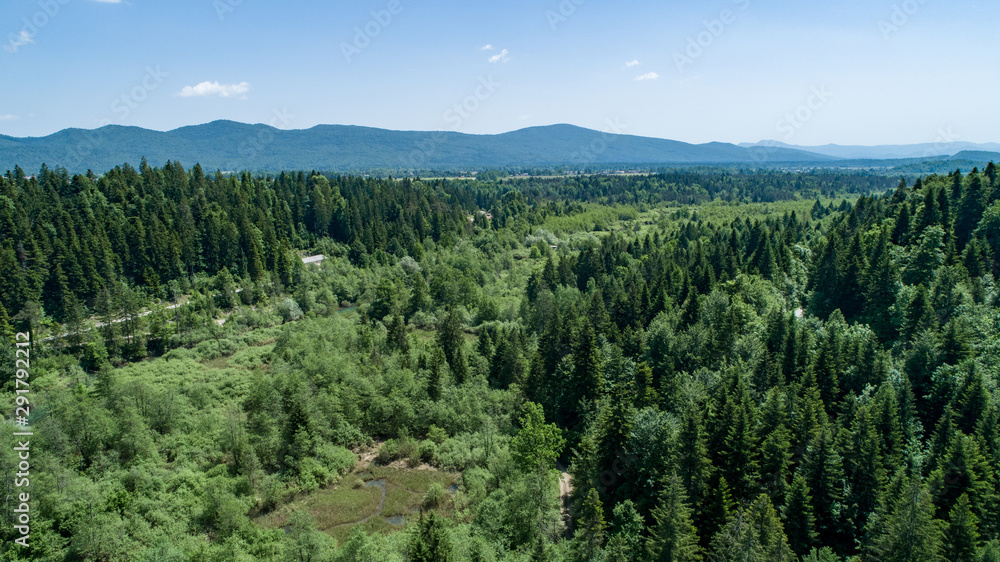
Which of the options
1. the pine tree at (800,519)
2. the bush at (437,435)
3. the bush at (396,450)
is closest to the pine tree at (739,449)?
the pine tree at (800,519)

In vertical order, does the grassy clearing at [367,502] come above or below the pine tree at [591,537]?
below

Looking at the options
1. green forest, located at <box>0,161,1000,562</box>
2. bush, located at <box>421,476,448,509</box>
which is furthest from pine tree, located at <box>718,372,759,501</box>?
bush, located at <box>421,476,448,509</box>

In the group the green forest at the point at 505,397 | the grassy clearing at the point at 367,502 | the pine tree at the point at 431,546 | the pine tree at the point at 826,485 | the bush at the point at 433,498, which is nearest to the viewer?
the pine tree at the point at 431,546

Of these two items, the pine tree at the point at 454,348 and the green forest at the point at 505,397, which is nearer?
the green forest at the point at 505,397

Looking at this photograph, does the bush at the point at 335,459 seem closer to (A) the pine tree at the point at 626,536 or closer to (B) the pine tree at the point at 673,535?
(A) the pine tree at the point at 626,536

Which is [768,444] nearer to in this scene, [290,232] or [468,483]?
[468,483]

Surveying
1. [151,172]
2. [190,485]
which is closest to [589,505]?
[190,485]

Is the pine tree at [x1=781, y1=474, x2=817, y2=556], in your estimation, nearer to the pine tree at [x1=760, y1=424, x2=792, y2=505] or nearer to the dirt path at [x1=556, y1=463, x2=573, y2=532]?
the pine tree at [x1=760, y1=424, x2=792, y2=505]
